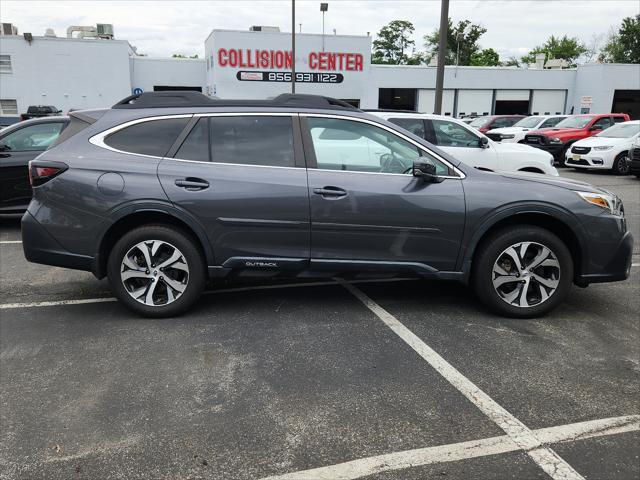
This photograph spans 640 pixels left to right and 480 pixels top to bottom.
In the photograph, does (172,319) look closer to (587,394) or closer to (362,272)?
(362,272)

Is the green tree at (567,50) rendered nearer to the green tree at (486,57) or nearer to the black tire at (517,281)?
the green tree at (486,57)

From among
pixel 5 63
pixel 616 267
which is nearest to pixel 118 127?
pixel 616 267

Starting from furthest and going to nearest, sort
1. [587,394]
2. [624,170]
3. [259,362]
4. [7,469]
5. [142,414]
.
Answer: [624,170], [259,362], [587,394], [142,414], [7,469]

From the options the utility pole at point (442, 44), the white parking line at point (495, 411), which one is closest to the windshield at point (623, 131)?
the utility pole at point (442, 44)

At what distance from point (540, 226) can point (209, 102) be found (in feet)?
9.72

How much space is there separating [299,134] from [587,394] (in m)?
2.77

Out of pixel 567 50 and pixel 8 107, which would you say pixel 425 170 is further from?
pixel 567 50

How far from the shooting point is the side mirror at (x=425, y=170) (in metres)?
4.17

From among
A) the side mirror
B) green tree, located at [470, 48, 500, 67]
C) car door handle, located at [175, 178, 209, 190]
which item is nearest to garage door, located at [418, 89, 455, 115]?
the side mirror

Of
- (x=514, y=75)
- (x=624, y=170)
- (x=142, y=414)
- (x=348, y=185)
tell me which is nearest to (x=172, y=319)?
(x=142, y=414)

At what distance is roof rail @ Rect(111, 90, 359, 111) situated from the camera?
4.47 m

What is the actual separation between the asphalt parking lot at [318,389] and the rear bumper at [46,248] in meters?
0.49

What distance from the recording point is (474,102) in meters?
35.5

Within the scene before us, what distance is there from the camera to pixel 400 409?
3031mm
